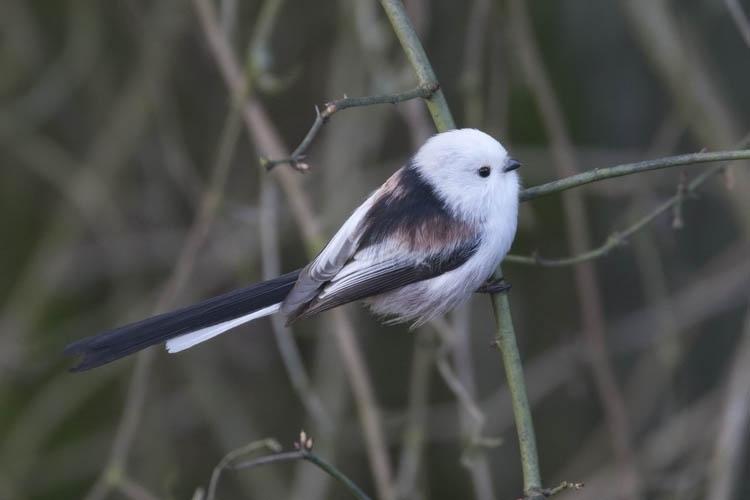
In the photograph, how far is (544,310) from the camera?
4359mm

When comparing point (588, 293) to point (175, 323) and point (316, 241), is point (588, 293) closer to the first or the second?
point (316, 241)

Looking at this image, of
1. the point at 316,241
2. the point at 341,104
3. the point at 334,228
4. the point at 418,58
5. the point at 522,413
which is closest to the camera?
the point at 341,104

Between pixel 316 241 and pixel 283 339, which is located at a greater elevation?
pixel 316 241

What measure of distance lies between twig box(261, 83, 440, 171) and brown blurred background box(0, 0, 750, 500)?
91 centimetres

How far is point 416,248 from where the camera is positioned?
79.2 inches

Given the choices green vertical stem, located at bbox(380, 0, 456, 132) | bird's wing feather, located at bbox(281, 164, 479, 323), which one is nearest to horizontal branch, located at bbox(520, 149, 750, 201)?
green vertical stem, located at bbox(380, 0, 456, 132)

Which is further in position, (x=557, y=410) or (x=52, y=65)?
(x=557, y=410)

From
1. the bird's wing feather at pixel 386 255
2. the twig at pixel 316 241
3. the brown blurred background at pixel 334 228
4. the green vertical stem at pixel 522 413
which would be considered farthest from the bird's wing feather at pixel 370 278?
the twig at pixel 316 241

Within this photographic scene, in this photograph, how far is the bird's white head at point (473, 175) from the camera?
76.9 inches

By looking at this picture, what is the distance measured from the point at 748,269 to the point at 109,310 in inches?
91.7

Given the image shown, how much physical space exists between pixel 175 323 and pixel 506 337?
0.69 meters

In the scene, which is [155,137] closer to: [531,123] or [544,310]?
[531,123]

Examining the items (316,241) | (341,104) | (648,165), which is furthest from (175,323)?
(648,165)

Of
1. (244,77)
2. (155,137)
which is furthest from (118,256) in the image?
(244,77)
